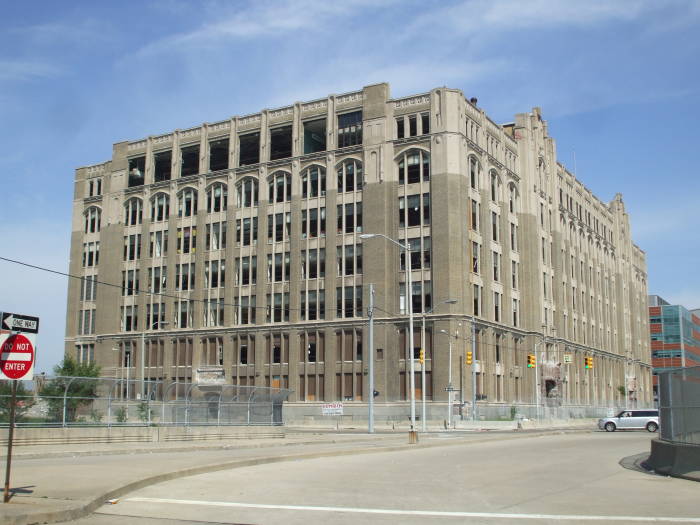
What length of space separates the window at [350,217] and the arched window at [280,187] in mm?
7048

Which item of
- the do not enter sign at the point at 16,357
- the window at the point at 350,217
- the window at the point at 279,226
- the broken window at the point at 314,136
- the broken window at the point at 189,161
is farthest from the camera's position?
the broken window at the point at 189,161

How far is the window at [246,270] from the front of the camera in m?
85.1

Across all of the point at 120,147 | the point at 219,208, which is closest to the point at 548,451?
the point at 219,208

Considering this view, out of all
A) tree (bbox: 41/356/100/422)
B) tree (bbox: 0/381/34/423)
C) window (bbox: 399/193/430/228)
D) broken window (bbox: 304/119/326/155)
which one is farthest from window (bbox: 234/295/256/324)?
tree (bbox: 0/381/34/423)

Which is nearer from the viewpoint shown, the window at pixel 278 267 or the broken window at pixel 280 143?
the window at pixel 278 267

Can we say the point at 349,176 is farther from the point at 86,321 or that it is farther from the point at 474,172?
the point at 86,321

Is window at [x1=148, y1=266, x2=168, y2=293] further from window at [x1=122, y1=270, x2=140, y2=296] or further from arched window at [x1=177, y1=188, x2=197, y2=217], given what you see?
arched window at [x1=177, y1=188, x2=197, y2=217]

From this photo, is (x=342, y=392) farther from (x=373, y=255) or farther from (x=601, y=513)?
(x=601, y=513)

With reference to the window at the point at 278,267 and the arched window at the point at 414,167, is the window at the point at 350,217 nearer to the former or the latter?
the arched window at the point at 414,167

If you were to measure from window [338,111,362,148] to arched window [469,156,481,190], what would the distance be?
11.3 meters

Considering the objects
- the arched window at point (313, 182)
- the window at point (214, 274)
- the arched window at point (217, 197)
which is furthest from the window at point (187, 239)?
the arched window at point (313, 182)

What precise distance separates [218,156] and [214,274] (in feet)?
48.1

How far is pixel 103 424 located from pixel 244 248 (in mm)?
57080

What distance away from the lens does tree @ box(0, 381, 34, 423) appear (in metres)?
25.5
